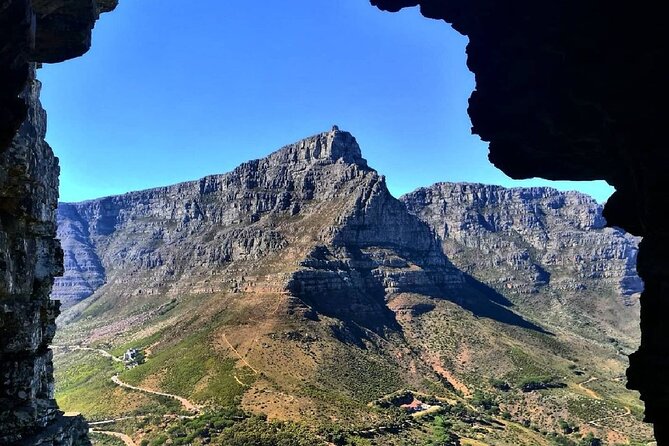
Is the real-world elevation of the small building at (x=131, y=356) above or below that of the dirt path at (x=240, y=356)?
below

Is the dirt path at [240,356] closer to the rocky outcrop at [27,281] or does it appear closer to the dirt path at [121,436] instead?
the dirt path at [121,436]

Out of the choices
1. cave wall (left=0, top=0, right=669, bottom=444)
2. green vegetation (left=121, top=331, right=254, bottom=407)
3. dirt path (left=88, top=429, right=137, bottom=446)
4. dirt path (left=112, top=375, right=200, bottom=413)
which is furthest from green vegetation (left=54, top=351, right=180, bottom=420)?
cave wall (left=0, top=0, right=669, bottom=444)

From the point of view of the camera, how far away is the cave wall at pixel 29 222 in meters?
20.7

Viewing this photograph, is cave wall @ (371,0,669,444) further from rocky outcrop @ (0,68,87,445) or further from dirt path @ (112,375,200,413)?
dirt path @ (112,375,200,413)

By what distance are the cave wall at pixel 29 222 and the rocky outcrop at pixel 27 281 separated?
0.05 m

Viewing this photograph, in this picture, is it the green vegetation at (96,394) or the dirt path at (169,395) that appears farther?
the green vegetation at (96,394)

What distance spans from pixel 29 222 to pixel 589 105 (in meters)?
29.9

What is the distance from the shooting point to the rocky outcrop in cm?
2389

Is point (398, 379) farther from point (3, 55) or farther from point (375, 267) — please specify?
point (3, 55)

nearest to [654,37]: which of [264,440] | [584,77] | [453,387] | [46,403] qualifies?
[584,77]

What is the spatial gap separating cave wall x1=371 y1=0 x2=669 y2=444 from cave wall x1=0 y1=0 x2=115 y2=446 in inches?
770

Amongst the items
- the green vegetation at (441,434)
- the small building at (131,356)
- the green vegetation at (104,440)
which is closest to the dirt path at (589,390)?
the green vegetation at (441,434)

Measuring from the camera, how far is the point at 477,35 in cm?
2986

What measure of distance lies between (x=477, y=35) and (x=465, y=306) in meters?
164
